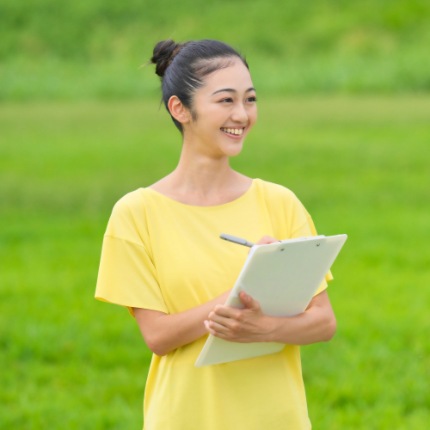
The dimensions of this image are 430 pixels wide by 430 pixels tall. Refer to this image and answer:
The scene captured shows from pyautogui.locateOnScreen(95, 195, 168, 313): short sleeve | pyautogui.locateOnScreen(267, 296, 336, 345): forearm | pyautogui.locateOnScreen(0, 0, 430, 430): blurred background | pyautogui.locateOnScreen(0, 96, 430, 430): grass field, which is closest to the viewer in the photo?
pyautogui.locateOnScreen(267, 296, 336, 345): forearm

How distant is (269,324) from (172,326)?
0.23 metres

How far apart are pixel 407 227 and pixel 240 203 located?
8.15 meters

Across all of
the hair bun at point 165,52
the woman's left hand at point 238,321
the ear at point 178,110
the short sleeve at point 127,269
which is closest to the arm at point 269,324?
the woman's left hand at point 238,321

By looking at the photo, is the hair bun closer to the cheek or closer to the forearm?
the cheek

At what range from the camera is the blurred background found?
611 centimetres

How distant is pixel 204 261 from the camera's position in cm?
277

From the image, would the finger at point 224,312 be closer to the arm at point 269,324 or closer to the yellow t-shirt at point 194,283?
the arm at point 269,324

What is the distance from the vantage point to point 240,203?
2816 millimetres

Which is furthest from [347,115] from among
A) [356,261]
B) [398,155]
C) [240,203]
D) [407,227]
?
[240,203]

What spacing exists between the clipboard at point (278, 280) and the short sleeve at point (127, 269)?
201 mm

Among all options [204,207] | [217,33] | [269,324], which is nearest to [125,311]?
[204,207]


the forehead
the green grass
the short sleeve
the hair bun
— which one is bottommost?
the short sleeve

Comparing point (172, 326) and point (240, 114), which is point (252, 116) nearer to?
point (240, 114)

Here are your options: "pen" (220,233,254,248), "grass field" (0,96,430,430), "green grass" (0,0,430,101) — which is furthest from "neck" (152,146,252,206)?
"green grass" (0,0,430,101)
